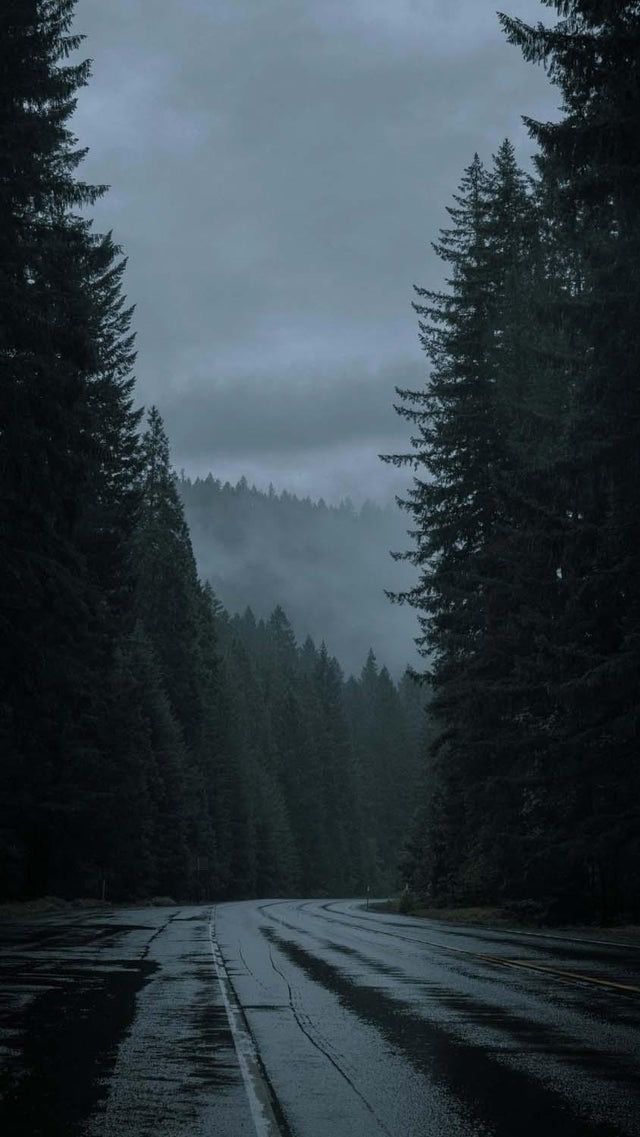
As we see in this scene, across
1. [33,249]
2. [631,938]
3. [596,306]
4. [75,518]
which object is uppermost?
[33,249]

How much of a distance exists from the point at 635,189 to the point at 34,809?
26.1 metres

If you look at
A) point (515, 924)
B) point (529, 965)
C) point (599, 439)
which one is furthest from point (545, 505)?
point (529, 965)

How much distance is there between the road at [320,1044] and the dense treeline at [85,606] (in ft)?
25.5

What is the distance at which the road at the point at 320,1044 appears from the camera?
6719mm

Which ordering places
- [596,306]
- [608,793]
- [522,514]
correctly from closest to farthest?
1. [596,306]
2. [608,793]
3. [522,514]

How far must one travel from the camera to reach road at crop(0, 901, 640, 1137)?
6719mm

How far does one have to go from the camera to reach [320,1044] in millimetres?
9336

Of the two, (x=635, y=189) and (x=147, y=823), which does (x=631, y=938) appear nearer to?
(x=635, y=189)

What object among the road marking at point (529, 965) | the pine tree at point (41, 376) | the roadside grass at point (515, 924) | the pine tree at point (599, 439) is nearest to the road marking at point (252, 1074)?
the road marking at point (529, 965)

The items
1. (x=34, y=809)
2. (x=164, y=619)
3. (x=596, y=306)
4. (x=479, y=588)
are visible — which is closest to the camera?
(x=596, y=306)

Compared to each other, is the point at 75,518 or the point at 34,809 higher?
Answer: the point at 75,518

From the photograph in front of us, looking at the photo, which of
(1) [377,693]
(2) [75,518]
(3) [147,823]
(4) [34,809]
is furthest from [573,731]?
(1) [377,693]

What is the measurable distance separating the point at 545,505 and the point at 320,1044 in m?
18.9

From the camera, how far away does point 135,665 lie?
2067 inches
